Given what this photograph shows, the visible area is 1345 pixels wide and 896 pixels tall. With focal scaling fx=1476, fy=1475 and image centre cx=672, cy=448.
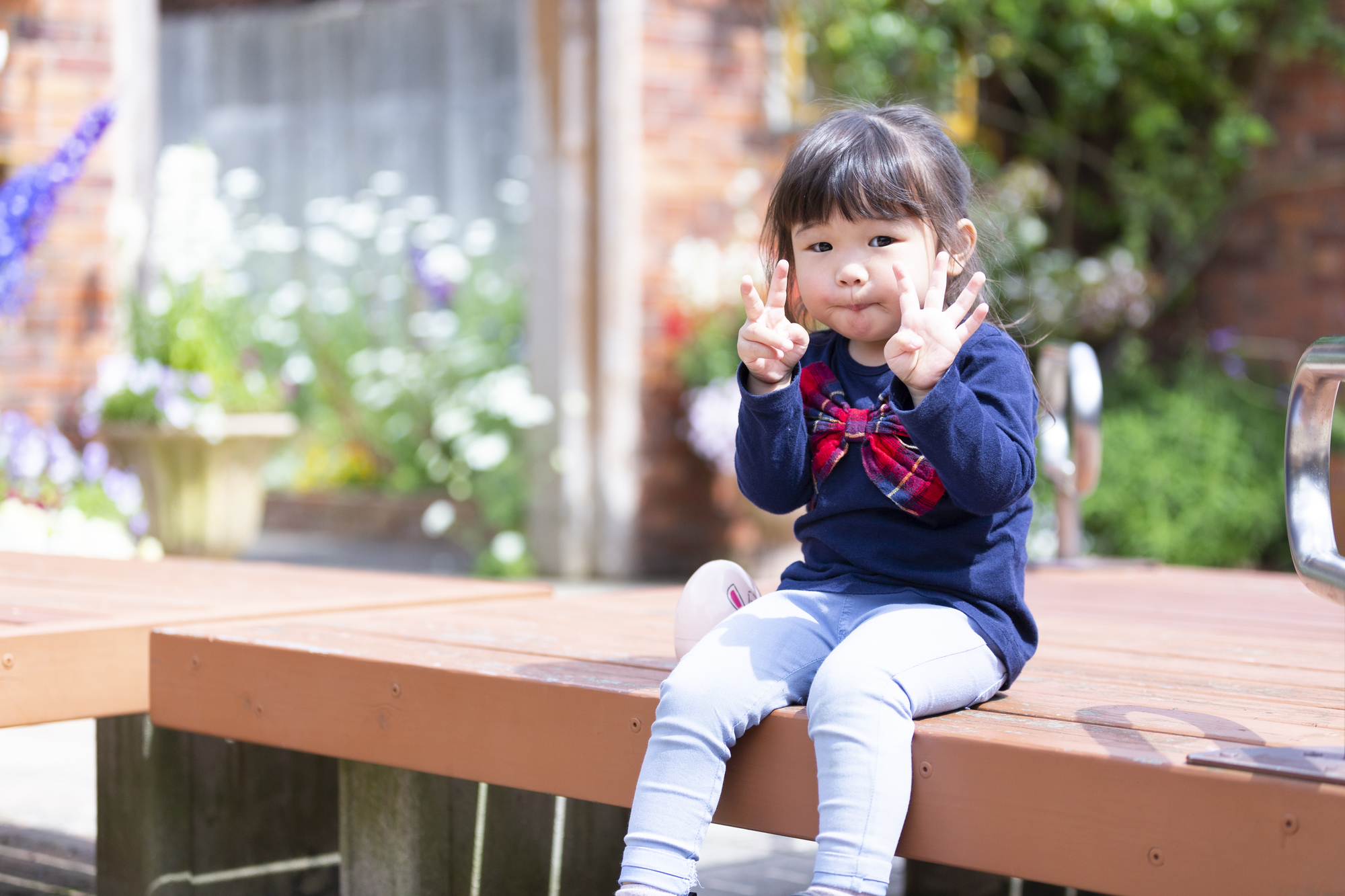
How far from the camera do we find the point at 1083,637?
218 cm

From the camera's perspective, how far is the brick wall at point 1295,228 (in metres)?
5.91

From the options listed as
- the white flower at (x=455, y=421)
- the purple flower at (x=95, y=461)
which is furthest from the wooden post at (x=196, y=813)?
the white flower at (x=455, y=421)

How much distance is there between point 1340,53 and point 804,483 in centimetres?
493

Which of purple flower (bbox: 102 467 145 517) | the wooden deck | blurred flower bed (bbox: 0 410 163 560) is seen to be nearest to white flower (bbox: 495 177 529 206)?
blurred flower bed (bbox: 0 410 163 560)

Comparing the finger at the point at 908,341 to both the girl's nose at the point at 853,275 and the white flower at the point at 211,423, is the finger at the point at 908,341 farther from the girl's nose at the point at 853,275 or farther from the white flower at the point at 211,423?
the white flower at the point at 211,423

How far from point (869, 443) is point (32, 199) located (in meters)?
3.26

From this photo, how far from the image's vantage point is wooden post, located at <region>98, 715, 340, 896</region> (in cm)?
217

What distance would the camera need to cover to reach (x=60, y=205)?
488 cm

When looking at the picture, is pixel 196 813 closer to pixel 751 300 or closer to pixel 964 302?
pixel 751 300

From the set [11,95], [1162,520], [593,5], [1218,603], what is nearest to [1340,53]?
[1162,520]

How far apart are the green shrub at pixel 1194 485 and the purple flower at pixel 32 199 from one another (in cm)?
356

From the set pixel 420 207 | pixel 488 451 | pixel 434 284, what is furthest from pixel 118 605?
pixel 420 207

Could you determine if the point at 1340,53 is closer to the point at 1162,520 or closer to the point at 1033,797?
the point at 1162,520

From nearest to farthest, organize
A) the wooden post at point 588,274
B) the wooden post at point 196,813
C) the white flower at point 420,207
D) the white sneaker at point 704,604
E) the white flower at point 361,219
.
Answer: the white sneaker at point 704,604 < the wooden post at point 196,813 < the wooden post at point 588,274 < the white flower at point 420,207 < the white flower at point 361,219
